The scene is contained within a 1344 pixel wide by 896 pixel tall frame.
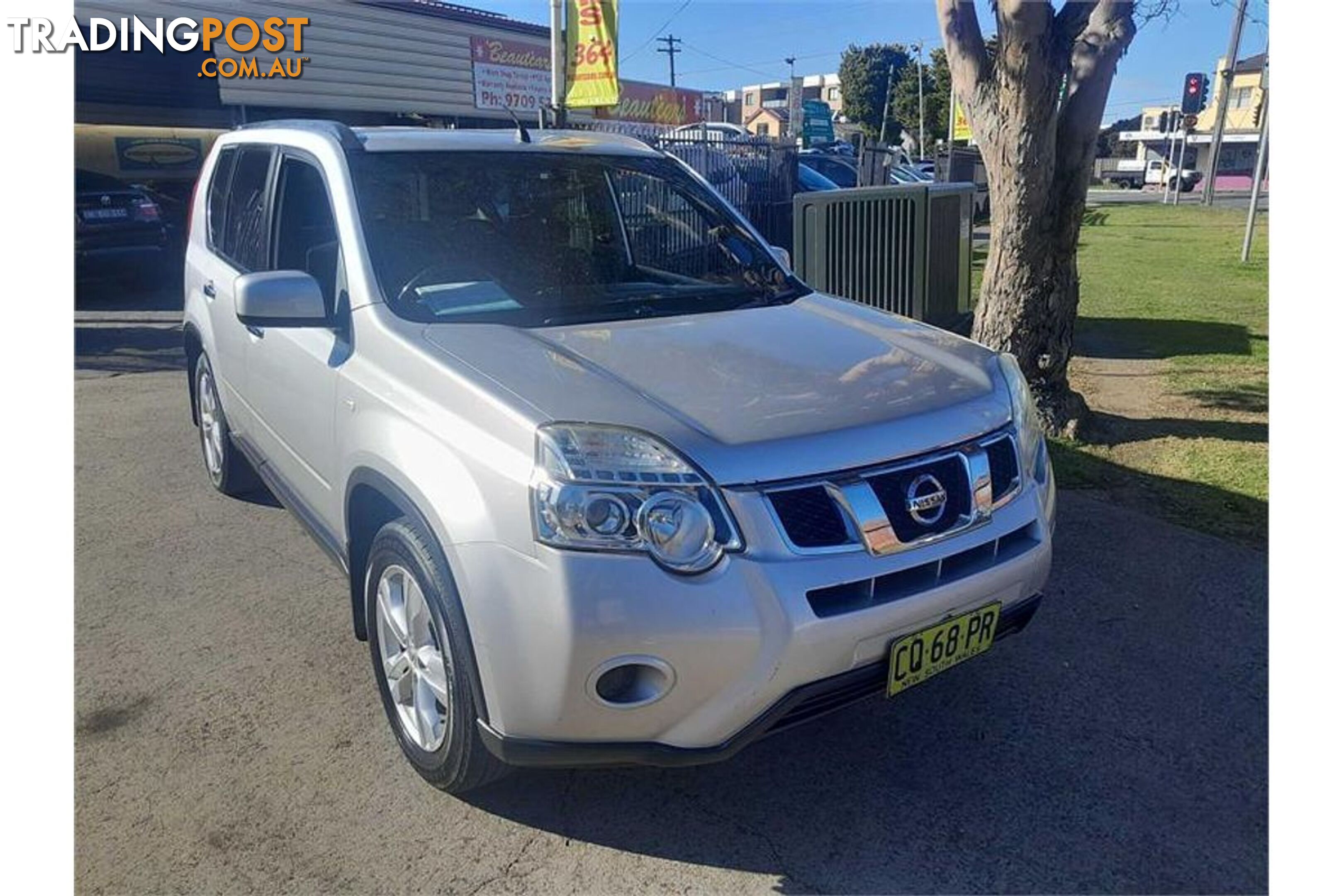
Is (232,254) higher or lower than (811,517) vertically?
higher

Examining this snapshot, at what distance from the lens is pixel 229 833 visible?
2738 mm

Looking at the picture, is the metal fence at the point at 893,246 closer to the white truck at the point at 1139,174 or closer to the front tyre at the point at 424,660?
the front tyre at the point at 424,660

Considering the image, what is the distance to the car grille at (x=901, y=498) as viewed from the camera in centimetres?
238

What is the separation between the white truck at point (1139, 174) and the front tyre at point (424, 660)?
58.9 meters

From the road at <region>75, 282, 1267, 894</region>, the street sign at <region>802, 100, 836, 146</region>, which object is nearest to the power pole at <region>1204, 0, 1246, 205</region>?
the street sign at <region>802, 100, 836, 146</region>

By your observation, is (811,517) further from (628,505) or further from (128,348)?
(128,348)

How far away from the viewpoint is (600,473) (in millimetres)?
2320

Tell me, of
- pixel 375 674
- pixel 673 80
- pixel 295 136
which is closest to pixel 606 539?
pixel 375 674

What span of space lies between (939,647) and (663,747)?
783mm

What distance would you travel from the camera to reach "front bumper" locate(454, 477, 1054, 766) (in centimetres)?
224

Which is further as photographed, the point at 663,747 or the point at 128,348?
the point at 128,348
